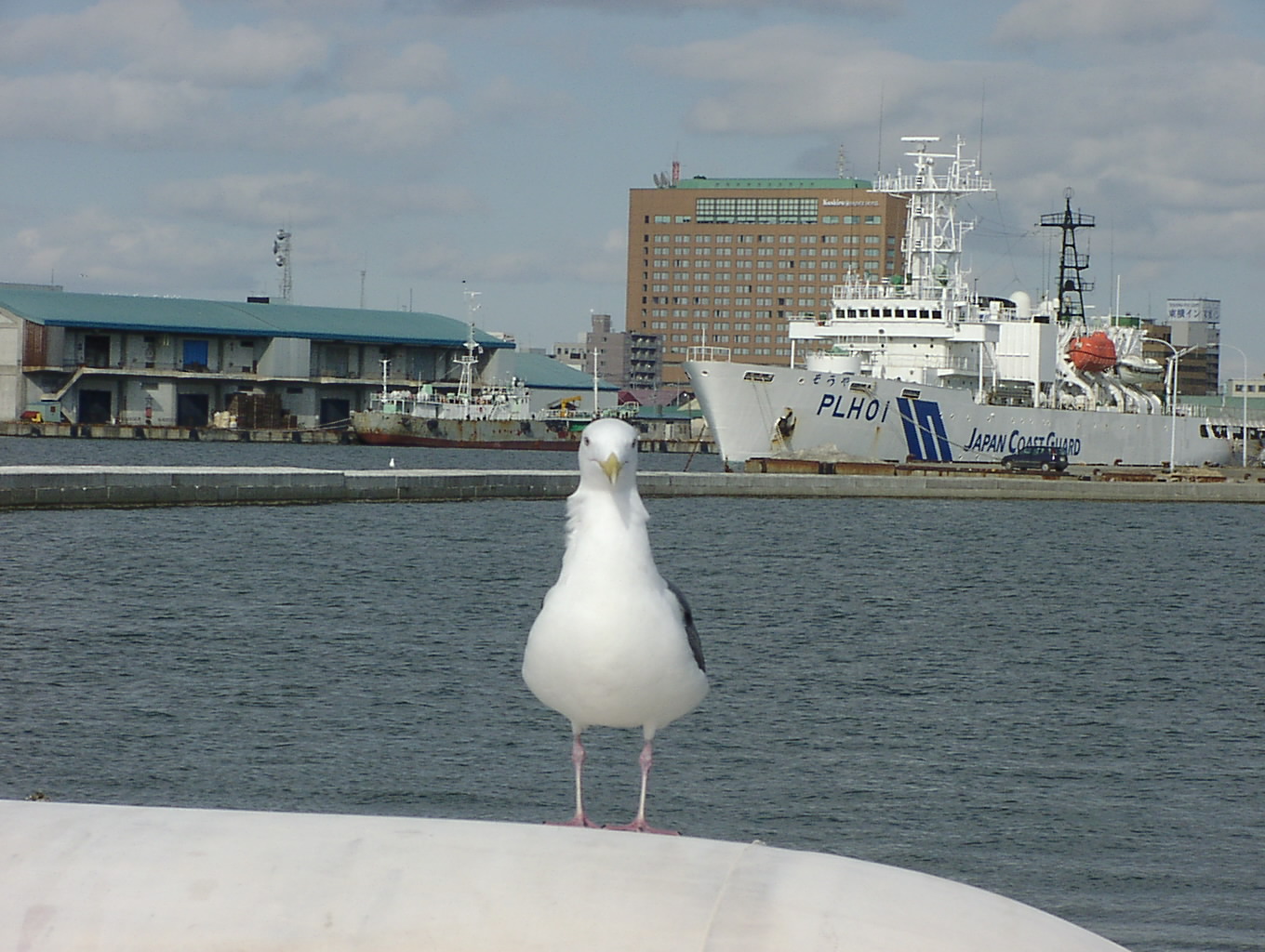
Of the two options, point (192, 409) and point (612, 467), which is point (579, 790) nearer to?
point (612, 467)

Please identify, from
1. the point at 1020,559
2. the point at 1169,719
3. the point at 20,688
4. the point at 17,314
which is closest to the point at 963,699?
the point at 1169,719

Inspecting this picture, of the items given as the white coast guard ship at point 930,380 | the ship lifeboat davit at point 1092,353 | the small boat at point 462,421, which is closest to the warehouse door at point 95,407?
the small boat at point 462,421

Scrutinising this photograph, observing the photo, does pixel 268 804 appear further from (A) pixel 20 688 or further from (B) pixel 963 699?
(B) pixel 963 699

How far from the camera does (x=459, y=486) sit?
4731cm

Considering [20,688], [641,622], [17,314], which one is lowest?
[20,688]

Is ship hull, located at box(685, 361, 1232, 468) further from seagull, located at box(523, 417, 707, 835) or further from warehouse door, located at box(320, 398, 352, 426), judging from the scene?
warehouse door, located at box(320, 398, 352, 426)

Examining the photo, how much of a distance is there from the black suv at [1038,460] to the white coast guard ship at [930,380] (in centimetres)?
290

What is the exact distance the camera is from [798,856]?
4047 mm

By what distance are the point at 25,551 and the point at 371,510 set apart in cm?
1393

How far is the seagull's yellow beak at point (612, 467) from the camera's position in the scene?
4.93m

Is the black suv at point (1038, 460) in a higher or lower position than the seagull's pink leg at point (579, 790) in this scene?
higher

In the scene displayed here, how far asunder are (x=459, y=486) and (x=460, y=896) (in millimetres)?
43633

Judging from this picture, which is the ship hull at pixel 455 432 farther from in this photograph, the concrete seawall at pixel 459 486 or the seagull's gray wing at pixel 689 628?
the seagull's gray wing at pixel 689 628

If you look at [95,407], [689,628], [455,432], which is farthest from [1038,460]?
[95,407]
